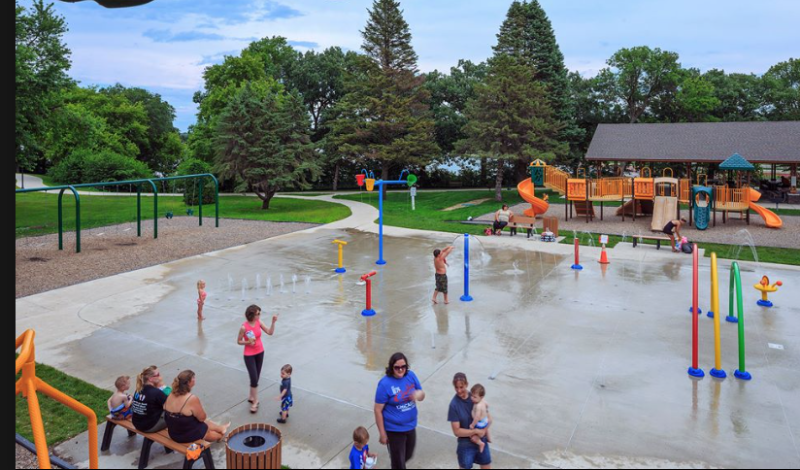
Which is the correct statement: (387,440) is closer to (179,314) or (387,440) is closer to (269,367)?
(269,367)

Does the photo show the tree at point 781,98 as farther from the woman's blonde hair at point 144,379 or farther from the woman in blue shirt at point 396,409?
the woman's blonde hair at point 144,379

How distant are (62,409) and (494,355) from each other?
6.99 meters

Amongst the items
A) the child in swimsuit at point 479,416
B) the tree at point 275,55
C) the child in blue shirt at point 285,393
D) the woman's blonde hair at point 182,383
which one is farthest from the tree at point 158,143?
the child in swimsuit at point 479,416

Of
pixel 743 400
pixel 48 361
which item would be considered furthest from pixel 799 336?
pixel 48 361

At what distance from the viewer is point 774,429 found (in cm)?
750

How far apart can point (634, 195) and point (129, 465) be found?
25.9 m

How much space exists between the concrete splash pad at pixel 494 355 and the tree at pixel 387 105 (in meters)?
24.8

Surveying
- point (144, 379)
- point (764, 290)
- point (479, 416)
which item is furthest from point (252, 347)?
point (764, 290)

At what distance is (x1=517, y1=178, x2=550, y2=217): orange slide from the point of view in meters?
27.5

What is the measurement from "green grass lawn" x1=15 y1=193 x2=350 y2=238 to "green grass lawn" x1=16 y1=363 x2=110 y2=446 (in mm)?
18272

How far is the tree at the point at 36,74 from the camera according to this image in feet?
86.8

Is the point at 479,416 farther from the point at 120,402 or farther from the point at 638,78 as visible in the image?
the point at 638,78

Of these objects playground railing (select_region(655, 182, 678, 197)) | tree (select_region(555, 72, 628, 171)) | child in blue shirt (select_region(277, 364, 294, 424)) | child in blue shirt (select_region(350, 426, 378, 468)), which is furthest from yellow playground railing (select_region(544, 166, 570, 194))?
child in blue shirt (select_region(350, 426, 378, 468))

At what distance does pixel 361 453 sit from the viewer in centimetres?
614
